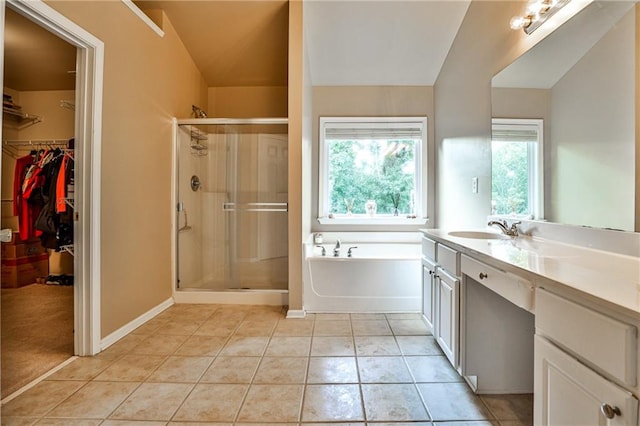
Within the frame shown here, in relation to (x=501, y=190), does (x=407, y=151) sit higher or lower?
higher

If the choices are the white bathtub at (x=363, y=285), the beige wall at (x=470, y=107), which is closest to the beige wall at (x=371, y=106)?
the beige wall at (x=470, y=107)

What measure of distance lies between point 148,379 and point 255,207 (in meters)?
1.85

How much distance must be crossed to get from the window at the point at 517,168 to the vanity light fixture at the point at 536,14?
56 cm

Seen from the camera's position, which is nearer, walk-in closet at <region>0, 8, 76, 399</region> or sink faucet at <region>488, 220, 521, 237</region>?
sink faucet at <region>488, 220, 521, 237</region>

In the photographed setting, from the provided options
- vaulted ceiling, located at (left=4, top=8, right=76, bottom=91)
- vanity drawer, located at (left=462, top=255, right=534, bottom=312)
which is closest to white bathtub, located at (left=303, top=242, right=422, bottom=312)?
vanity drawer, located at (left=462, top=255, right=534, bottom=312)

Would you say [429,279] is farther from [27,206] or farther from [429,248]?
[27,206]

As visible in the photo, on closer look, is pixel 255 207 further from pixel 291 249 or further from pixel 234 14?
pixel 234 14

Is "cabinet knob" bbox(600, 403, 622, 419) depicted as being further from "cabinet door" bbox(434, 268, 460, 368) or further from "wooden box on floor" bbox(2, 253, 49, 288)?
"wooden box on floor" bbox(2, 253, 49, 288)

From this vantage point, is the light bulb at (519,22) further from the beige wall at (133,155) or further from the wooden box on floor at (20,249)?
the wooden box on floor at (20,249)

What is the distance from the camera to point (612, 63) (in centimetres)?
127

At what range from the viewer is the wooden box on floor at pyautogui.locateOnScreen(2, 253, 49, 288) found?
126 inches

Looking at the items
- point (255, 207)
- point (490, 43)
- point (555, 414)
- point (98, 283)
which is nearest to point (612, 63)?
point (490, 43)

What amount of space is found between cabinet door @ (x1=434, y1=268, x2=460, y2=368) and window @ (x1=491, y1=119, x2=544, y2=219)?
675mm

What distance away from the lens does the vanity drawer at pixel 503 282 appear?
1.04 meters
